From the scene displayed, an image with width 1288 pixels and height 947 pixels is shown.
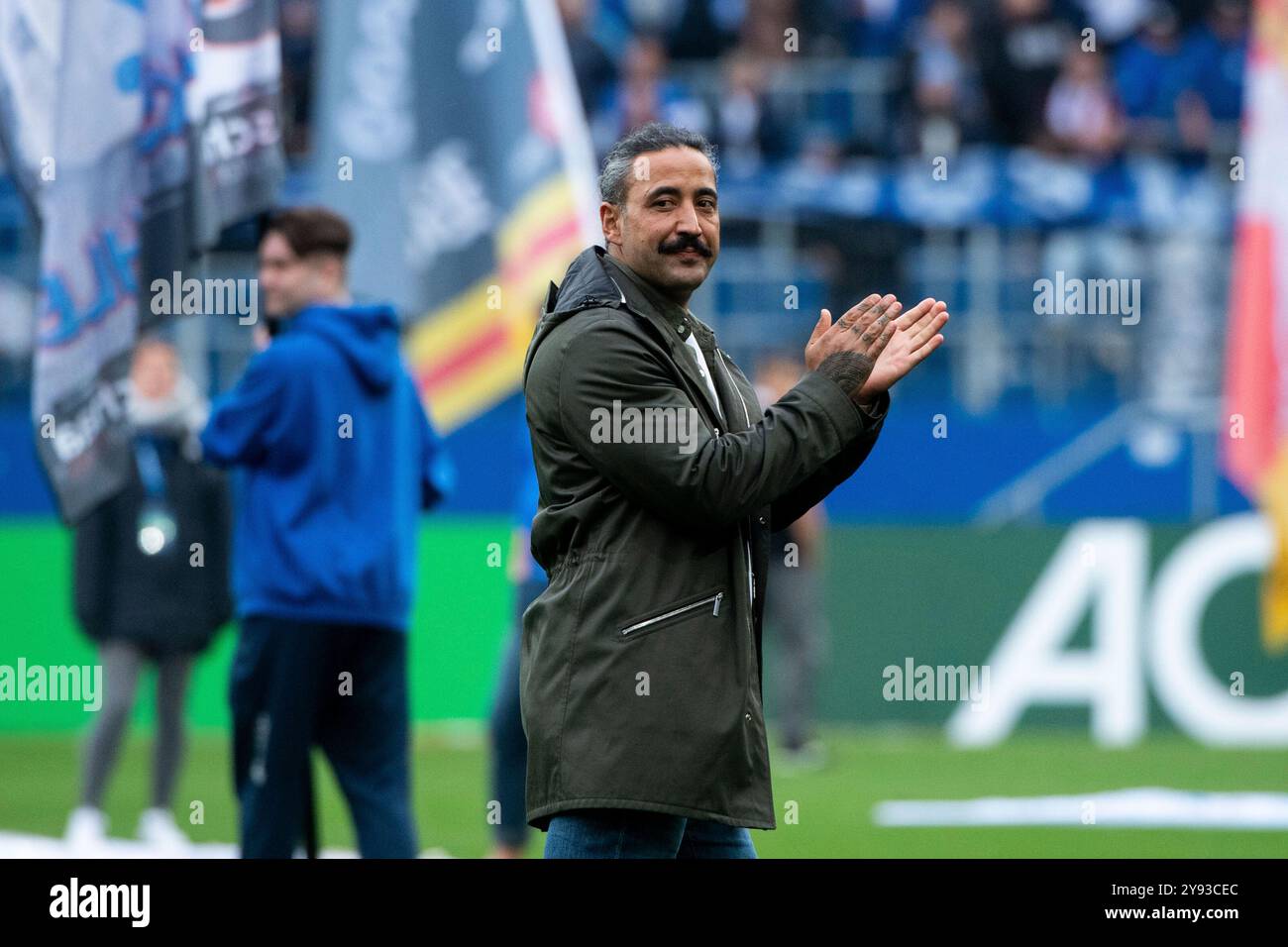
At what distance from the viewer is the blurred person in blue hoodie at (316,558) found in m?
6.00

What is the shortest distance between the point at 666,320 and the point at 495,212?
771 cm

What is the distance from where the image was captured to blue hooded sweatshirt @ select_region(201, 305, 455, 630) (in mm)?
6059

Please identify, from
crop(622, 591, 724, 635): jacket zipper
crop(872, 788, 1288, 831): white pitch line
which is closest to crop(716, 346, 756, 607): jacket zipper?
crop(622, 591, 724, 635): jacket zipper

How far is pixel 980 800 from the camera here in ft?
32.6

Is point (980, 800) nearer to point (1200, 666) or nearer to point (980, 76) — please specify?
point (1200, 666)

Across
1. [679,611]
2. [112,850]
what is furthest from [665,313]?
[112,850]

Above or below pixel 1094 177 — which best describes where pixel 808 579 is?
below

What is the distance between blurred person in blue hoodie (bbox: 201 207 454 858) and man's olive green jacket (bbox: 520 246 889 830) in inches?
82.7

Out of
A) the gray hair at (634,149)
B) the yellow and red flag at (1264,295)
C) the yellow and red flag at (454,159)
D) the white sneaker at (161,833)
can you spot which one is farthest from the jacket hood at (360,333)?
the yellow and red flag at (1264,295)

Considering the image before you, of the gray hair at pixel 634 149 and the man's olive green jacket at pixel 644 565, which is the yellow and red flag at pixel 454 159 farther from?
the man's olive green jacket at pixel 644 565

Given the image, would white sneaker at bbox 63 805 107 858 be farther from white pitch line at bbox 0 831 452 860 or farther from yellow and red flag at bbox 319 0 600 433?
yellow and red flag at bbox 319 0 600 433

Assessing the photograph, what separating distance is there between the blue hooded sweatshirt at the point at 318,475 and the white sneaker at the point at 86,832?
2376mm

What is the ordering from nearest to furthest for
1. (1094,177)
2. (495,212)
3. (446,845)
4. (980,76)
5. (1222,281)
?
(446,845) < (495,212) < (1222,281) < (1094,177) < (980,76)

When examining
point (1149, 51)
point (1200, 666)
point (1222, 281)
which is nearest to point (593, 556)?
point (1200, 666)
